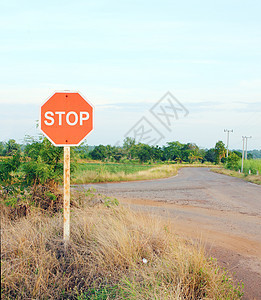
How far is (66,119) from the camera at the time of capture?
537 cm

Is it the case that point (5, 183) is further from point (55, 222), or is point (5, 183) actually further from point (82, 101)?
point (82, 101)

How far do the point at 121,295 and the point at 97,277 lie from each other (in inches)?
23.3

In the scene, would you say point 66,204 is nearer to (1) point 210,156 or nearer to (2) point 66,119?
(2) point 66,119

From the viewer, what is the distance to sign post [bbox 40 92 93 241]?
532 centimetres

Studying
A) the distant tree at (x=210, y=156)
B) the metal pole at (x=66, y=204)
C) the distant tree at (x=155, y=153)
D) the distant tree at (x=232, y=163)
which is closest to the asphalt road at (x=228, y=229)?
the metal pole at (x=66, y=204)

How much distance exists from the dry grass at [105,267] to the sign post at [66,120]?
0.73 metres

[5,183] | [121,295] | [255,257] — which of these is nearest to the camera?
[121,295]

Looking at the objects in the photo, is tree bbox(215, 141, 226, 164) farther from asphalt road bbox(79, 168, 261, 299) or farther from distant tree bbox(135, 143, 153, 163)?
asphalt road bbox(79, 168, 261, 299)

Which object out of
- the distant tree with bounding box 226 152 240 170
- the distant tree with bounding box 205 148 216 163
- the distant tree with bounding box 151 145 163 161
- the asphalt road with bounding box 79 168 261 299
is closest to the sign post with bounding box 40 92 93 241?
the asphalt road with bounding box 79 168 261 299

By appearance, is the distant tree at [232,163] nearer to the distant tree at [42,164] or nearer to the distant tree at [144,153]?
the distant tree at [144,153]

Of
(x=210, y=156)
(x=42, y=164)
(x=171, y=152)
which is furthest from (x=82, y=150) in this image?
(x=210, y=156)

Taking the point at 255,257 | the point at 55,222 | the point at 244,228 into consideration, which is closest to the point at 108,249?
the point at 55,222

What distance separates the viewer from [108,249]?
4641 millimetres

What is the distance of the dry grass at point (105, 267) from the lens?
3822 millimetres
